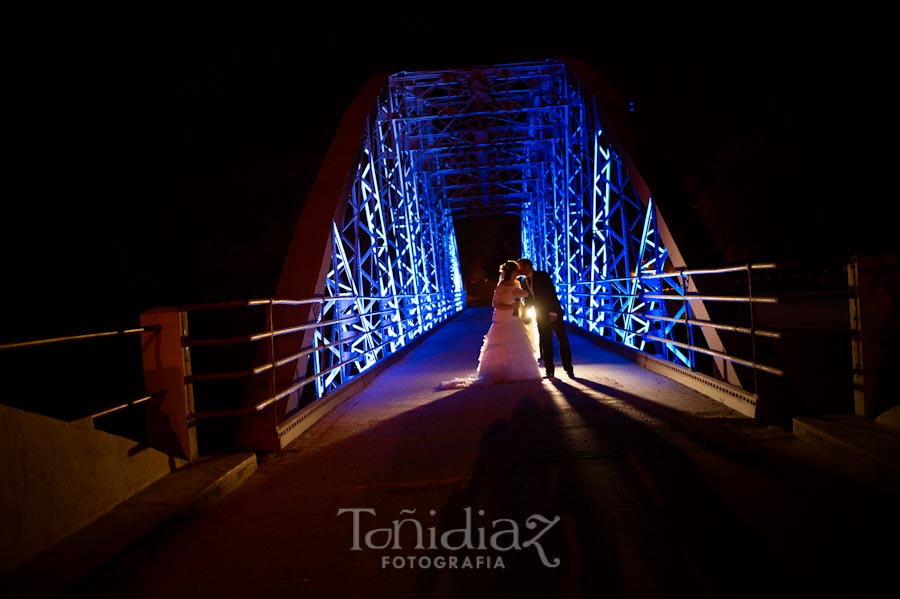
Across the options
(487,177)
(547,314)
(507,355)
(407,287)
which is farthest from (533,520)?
(487,177)

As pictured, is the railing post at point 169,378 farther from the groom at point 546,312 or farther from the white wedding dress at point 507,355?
the groom at point 546,312

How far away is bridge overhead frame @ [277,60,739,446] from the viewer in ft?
26.2

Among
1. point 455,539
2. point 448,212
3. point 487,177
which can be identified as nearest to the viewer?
point 455,539

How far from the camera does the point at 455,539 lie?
3.09 meters

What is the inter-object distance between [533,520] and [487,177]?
87.5 ft

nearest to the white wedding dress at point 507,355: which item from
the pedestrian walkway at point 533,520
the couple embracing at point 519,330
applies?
the couple embracing at point 519,330

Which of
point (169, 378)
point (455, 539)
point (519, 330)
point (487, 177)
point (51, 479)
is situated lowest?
point (455, 539)

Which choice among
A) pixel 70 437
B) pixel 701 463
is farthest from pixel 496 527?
pixel 70 437

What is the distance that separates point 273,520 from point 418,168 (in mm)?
19886

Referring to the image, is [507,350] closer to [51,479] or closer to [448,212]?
[51,479]

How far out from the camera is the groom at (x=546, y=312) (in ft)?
26.9

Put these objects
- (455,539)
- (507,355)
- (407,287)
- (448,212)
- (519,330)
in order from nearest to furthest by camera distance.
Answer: (455,539), (507,355), (519,330), (407,287), (448,212)

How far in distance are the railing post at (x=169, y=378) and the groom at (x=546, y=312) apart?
4.76 m

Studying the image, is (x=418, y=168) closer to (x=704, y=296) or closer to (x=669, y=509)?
(x=704, y=296)
